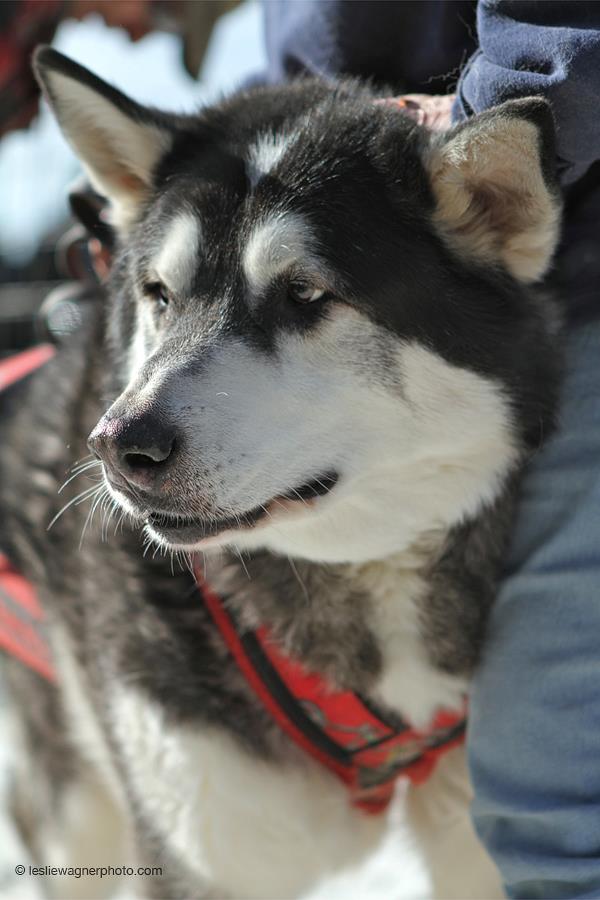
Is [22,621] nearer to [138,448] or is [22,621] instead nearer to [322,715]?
[322,715]

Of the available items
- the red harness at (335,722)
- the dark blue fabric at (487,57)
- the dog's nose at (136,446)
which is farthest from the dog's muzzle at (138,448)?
the dark blue fabric at (487,57)

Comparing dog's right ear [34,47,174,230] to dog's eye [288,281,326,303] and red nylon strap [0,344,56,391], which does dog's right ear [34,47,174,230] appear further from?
red nylon strap [0,344,56,391]

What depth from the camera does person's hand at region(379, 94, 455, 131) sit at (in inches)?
66.1

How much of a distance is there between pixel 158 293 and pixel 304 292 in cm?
32

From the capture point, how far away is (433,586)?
5.73ft

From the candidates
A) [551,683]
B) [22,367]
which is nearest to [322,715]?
[551,683]

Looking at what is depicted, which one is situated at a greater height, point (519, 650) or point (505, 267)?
point (505, 267)

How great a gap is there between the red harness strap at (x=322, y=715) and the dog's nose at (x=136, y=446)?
48 centimetres

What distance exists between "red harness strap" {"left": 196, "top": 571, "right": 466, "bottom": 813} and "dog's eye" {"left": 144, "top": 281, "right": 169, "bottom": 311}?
0.53m

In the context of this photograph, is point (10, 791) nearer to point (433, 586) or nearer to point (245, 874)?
point (245, 874)

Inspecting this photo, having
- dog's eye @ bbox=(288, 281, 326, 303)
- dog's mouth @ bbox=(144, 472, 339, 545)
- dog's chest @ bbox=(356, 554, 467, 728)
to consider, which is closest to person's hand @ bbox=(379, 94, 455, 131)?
dog's eye @ bbox=(288, 281, 326, 303)

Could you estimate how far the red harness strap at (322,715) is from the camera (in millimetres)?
1776

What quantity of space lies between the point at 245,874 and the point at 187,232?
1206mm

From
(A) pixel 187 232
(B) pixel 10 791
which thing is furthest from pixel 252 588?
(B) pixel 10 791
